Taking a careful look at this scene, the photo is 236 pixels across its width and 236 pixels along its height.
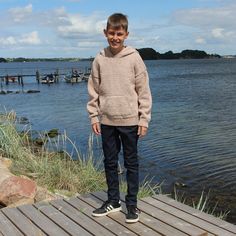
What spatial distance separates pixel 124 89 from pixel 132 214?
1.38m

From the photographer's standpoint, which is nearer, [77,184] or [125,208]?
[125,208]

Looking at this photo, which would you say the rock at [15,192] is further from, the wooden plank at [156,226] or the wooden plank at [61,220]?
the wooden plank at [156,226]

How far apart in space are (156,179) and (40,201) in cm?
732

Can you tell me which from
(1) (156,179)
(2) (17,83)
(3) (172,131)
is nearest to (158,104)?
(3) (172,131)

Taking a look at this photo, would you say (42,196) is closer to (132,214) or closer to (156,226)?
(132,214)

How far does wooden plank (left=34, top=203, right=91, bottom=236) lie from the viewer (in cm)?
470

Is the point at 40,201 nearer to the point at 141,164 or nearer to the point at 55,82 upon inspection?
the point at 141,164

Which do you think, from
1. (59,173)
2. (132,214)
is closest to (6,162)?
(59,173)

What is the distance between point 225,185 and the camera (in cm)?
1210

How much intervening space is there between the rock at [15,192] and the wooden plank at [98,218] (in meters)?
0.68

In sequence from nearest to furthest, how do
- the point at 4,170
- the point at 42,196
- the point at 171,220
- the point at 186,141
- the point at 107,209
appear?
the point at 171,220 → the point at 107,209 → the point at 42,196 → the point at 4,170 → the point at 186,141

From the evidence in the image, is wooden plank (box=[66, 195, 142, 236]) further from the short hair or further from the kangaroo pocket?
the short hair

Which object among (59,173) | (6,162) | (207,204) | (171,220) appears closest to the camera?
(171,220)

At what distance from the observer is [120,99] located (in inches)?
194
